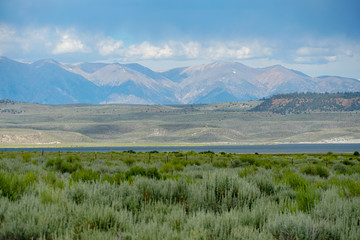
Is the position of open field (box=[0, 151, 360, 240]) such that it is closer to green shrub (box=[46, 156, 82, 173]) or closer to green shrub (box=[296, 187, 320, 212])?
green shrub (box=[296, 187, 320, 212])

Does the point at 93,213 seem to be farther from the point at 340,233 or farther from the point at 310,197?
the point at 310,197

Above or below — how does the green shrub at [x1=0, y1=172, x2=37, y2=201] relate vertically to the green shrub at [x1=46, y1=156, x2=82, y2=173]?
above

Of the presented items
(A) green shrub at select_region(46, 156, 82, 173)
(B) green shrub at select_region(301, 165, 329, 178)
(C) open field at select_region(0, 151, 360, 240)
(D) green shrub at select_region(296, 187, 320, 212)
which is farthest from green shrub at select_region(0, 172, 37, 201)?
(B) green shrub at select_region(301, 165, 329, 178)

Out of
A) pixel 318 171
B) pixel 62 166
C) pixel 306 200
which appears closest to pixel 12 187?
pixel 306 200

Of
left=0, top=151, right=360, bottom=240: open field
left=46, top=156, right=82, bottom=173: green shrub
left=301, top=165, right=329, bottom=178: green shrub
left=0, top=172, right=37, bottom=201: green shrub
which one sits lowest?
left=301, top=165, right=329, bottom=178: green shrub

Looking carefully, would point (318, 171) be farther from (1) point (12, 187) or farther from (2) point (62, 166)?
(1) point (12, 187)

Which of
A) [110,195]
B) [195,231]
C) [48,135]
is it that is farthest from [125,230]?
[48,135]

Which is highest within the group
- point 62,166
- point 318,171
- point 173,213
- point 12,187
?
point 12,187

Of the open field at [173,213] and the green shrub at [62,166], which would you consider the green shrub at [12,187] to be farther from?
the green shrub at [62,166]

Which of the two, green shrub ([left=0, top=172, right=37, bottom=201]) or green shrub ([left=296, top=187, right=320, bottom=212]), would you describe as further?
green shrub ([left=0, top=172, right=37, bottom=201])

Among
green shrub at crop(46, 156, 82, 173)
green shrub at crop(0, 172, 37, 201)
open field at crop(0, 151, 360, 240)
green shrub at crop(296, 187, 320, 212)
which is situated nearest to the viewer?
open field at crop(0, 151, 360, 240)

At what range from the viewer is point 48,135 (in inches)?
7579

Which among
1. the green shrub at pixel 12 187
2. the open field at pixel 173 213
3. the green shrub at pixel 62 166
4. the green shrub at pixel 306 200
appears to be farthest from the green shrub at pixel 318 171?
the green shrub at pixel 12 187

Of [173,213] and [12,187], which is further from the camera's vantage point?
[12,187]
